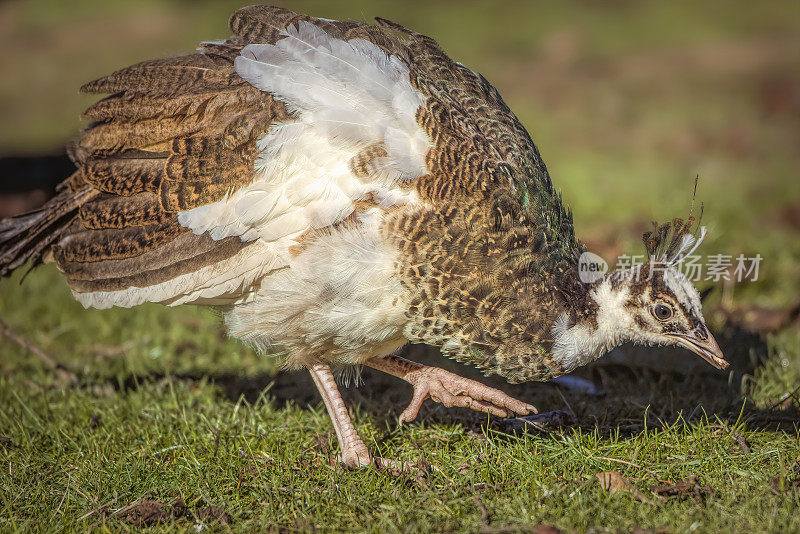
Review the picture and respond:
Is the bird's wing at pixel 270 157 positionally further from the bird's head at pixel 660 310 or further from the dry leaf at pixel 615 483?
the dry leaf at pixel 615 483

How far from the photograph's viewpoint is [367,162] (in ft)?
10.3

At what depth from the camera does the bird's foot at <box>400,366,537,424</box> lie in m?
3.43

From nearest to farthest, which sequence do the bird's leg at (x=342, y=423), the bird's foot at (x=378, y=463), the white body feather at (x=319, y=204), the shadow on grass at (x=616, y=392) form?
the white body feather at (x=319, y=204), the bird's foot at (x=378, y=463), the bird's leg at (x=342, y=423), the shadow on grass at (x=616, y=392)

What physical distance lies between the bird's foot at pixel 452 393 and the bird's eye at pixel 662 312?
26.5 inches

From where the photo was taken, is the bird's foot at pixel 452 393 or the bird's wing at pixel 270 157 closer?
the bird's wing at pixel 270 157

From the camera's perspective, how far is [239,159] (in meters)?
3.25

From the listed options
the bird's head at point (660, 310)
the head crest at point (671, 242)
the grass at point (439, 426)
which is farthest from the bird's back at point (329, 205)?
the grass at point (439, 426)

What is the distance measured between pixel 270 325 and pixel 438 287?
2.50 feet

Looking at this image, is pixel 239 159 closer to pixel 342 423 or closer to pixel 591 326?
pixel 342 423

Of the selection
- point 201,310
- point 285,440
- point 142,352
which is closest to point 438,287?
point 285,440

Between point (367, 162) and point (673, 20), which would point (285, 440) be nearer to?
point (367, 162)

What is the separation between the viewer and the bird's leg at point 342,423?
338 centimetres

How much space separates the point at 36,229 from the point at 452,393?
2.13 meters

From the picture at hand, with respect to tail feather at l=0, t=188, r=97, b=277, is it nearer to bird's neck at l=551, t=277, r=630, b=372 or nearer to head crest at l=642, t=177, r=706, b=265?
bird's neck at l=551, t=277, r=630, b=372
